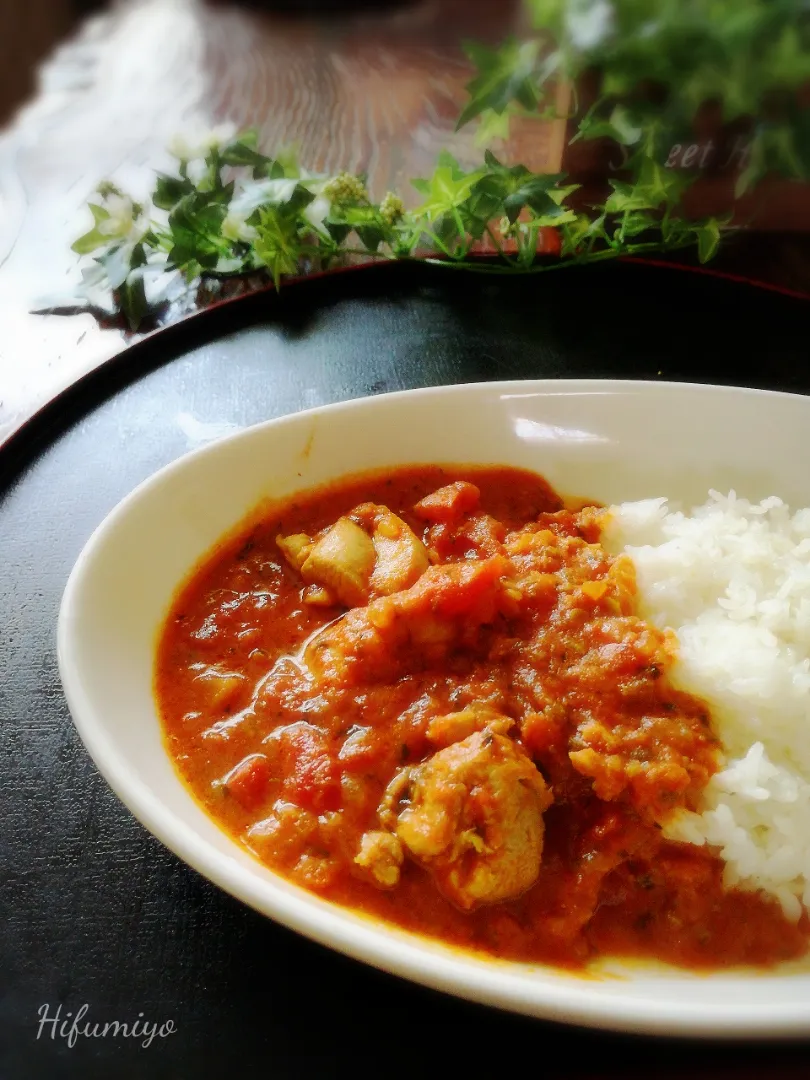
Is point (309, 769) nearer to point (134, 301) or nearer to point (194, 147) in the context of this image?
point (134, 301)

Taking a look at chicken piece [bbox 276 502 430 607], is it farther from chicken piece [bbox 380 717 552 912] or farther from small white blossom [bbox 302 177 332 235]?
small white blossom [bbox 302 177 332 235]

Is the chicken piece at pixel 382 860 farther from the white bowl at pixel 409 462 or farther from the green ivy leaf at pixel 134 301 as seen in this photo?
the green ivy leaf at pixel 134 301

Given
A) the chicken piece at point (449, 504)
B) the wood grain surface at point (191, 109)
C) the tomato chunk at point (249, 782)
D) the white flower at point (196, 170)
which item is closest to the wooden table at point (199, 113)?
the wood grain surface at point (191, 109)

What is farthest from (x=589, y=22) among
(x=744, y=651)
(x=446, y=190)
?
(x=744, y=651)

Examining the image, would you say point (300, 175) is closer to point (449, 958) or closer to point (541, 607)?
point (541, 607)

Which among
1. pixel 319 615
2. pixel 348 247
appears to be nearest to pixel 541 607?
pixel 319 615

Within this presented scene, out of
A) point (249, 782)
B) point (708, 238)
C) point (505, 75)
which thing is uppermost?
point (505, 75)
